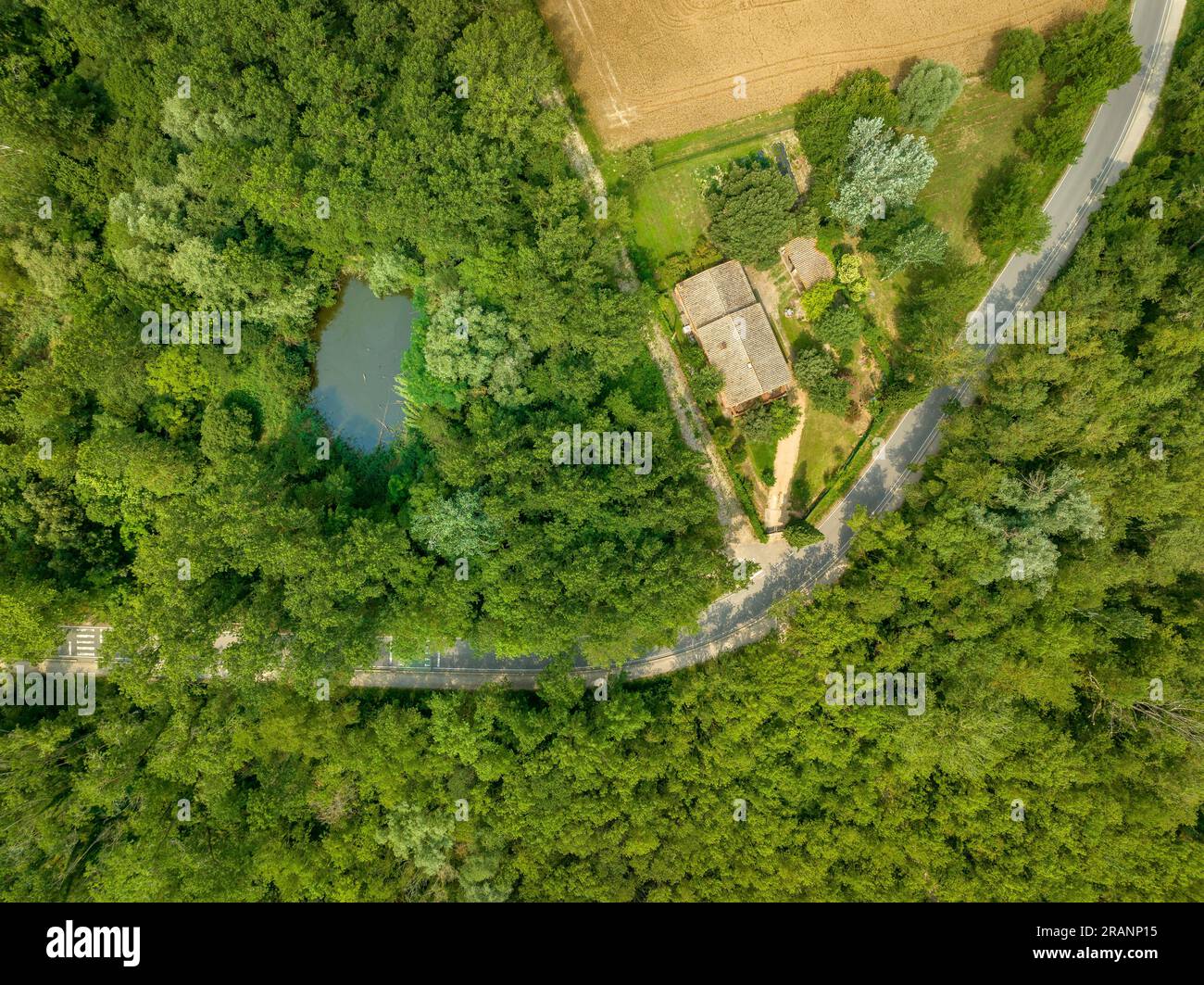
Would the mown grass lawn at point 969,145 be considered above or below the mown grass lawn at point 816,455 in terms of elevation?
above

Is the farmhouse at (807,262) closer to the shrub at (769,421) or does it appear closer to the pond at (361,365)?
the shrub at (769,421)

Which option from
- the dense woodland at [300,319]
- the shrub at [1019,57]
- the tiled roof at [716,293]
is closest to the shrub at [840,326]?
the tiled roof at [716,293]

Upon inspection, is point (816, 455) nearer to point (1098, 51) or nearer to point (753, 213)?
point (753, 213)

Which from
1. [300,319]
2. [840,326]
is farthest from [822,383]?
[300,319]

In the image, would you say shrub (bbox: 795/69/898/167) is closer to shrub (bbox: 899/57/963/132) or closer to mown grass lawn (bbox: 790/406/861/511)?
shrub (bbox: 899/57/963/132)

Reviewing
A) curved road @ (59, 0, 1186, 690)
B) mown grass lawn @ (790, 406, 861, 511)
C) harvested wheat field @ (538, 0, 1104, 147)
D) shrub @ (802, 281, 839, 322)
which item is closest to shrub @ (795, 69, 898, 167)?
harvested wheat field @ (538, 0, 1104, 147)

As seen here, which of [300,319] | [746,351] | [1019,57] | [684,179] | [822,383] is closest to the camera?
[1019,57]

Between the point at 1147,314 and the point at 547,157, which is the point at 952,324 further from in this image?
the point at 547,157
